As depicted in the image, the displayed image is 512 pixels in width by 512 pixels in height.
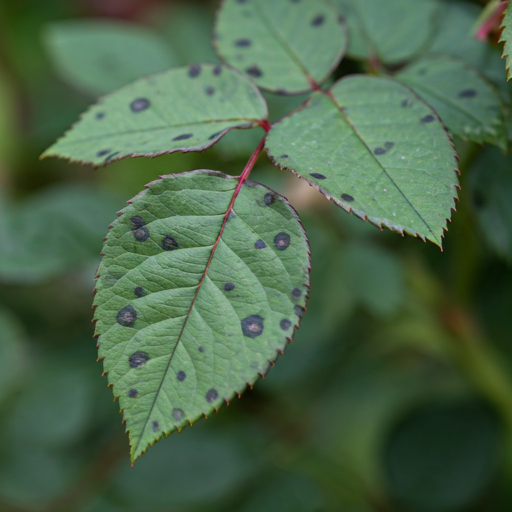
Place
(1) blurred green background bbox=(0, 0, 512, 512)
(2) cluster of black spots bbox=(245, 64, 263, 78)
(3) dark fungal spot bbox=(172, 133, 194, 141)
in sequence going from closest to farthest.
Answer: (3) dark fungal spot bbox=(172, 133, 194, 141) < (2) cluster of black spots bbox=(245, 64, 263, 78) < (1) blurred green background bbox=(0, 0, 512, 512)

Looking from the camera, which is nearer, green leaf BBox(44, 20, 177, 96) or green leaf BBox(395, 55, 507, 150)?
green leaf BBox(395, 55, 507, 150)

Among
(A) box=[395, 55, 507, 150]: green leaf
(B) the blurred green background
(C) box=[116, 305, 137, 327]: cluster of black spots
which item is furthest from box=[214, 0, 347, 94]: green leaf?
(C) box=[116, 305, 137, 327]: cluster of black spots

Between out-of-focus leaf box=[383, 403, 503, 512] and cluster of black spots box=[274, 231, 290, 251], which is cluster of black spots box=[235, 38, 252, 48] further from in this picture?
out-of-focus leaf box=[383, 403, 503, 512]

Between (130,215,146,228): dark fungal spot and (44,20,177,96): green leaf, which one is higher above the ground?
(130,215,146,228): dark fungal spot

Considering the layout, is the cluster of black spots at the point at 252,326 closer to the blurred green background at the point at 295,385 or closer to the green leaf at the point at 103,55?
the blurred green background at the point at 295,385

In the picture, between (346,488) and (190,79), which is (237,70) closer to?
(190,79)

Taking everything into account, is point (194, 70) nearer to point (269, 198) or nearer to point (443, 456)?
point (269, 198)
